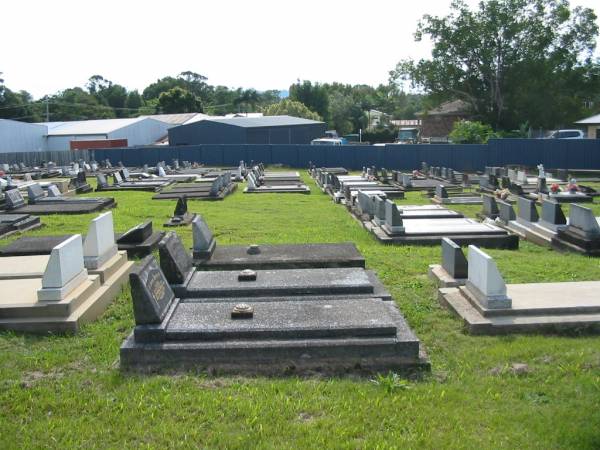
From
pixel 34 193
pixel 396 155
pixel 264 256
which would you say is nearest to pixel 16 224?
pixel 34 193

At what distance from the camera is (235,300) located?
655 centimetres

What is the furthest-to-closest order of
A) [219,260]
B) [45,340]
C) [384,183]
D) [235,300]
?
[384,183]
[219,260]
[235,300]
[45,340]

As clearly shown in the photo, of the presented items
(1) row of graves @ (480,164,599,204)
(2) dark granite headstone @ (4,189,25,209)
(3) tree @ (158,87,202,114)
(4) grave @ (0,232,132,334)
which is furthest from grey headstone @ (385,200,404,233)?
(3) tree @ (158,87,202,114)

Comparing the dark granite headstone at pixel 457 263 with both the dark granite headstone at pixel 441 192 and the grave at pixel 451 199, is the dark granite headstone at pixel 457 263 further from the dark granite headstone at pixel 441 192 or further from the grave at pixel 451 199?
the dark granite headstone at pixel 441 192

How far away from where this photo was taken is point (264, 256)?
8570 millimetres

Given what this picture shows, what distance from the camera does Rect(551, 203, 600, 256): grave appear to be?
10.4 metres

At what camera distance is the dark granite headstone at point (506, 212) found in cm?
1353

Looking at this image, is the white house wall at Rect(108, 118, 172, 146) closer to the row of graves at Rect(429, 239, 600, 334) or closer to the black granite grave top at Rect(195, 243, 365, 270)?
the black granite grave top at Rect(195, 243, 365, 270)

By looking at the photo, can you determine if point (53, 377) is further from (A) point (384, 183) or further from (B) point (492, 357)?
(A) point (384, 183)

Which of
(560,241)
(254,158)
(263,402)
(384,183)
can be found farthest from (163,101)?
(263,402)

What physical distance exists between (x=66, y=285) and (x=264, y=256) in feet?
9.31

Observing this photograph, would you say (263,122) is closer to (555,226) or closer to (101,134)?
(101,134)

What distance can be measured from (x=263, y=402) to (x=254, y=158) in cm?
3398

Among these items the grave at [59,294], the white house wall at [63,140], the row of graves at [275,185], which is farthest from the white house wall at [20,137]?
the grave at [59,294]
